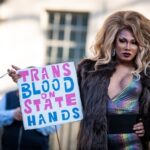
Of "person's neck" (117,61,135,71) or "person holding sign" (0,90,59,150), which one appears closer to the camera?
"person's neck" (117,61,135,71)

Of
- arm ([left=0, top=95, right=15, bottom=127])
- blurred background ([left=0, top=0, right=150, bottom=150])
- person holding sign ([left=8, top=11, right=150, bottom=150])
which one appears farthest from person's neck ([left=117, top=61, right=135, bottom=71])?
blurred background ([left=0, top=0, right=150, bottom=150])

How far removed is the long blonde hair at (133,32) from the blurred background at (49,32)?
4393 mm

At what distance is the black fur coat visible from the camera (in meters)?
4.41

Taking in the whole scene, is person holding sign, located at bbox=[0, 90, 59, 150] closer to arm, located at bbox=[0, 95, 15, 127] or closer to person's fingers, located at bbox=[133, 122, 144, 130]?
arm, located at bbox=[0, 95, 15, 127]

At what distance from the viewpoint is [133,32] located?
4492mm

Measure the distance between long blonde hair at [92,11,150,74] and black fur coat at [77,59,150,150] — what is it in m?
0.07

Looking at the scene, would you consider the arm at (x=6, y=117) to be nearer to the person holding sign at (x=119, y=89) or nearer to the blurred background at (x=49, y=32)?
the person holding sign at (x=119, y=89)

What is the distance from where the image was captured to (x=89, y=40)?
911 cm

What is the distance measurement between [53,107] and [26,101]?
8.0 inches

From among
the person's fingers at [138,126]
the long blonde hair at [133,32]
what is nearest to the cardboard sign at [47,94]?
the long blonde hair at [133,32]

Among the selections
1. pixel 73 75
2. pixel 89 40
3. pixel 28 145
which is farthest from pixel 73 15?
pixel 73 75

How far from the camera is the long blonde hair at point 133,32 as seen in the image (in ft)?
14.8

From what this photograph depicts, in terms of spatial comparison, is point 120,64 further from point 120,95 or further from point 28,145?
point 28,145

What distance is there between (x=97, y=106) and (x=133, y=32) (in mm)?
563
